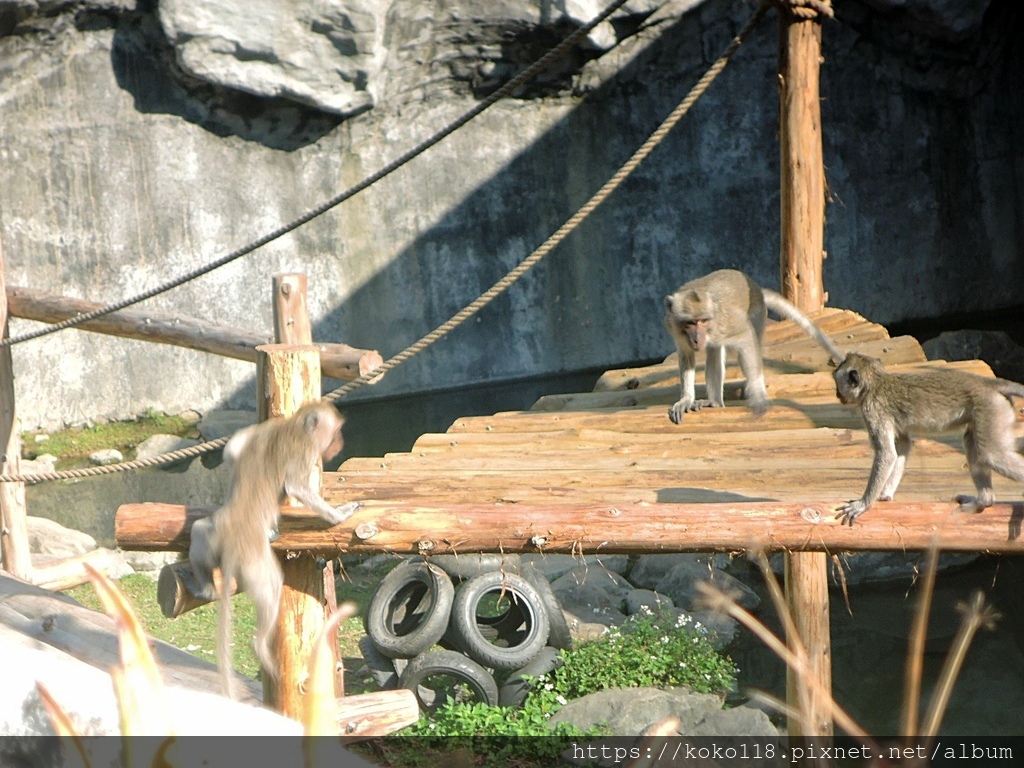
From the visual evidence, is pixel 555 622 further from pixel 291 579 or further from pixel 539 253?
pixel 291 579

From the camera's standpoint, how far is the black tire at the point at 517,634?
6.80m

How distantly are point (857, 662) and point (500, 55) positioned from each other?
6.90 metres

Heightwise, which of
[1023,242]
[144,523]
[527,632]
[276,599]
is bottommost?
[527,632]

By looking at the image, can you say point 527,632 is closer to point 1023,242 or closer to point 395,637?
point 395,637

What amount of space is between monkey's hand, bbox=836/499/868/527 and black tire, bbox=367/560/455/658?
3.37 m

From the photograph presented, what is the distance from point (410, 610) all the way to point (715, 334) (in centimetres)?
303

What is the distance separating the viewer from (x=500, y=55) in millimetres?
11062

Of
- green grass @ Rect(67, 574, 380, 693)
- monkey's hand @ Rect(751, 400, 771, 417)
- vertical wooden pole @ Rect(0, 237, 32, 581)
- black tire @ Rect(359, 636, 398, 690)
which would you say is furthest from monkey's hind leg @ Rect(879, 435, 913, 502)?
vertical wooden pole @ Rect(0, 237, 32, 581)

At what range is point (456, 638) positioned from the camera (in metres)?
6.90

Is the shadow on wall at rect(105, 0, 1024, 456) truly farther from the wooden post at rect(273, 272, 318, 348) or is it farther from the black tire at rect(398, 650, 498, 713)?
the wooden post at rect(273, 272, 318, 348)

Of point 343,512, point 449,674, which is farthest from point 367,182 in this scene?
point 449,674

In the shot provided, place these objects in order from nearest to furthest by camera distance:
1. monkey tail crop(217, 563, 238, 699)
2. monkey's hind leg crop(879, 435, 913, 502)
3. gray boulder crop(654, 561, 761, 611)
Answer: monkey tail crop(217, 563, 238, 699) → monkey's hind leg crop(879, 435, 913, 502) → gray boulder crop(654, 561, 761, 611)

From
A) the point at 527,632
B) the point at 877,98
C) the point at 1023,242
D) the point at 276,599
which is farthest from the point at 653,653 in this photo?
the point at 1023,242

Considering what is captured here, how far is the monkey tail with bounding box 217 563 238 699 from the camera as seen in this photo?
10.8ft
